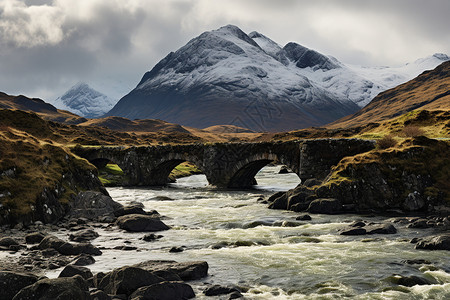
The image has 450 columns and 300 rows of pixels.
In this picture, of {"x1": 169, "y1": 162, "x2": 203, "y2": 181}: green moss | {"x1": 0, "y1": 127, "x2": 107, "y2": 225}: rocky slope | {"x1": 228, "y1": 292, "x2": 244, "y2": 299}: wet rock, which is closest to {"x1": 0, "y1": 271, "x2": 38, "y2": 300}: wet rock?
{"x1": 228, "y1": 292, "x2": 244, "y2": 299}: wet rock

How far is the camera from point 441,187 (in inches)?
1545

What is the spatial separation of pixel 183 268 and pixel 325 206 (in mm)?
22027

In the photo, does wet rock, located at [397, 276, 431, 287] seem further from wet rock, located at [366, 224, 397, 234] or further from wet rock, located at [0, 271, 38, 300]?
wet rock, located at [0, 271, 38, 300]

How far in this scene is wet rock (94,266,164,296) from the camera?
16.1m

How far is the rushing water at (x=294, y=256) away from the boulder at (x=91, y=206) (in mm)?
5602

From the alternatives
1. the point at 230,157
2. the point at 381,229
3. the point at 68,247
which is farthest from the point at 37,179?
the point at 230,157

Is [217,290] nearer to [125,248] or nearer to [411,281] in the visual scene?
[411,281]

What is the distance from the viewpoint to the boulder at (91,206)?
36.5 metres

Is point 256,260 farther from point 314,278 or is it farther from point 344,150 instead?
point 344,150

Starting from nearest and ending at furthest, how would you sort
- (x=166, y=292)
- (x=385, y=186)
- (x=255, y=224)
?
1. (x=166, y=292)
2. (x=255, y=224)
3. (x=385, y=186)

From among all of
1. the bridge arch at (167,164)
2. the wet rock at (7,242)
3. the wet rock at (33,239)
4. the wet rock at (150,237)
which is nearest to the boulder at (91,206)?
the wet rock at (150,237)

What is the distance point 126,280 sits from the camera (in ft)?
53.2

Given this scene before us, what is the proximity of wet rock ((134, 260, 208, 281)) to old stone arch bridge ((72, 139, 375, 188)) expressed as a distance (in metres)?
34.9

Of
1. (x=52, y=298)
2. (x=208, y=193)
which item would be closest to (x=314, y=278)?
(x=52, y=298)
